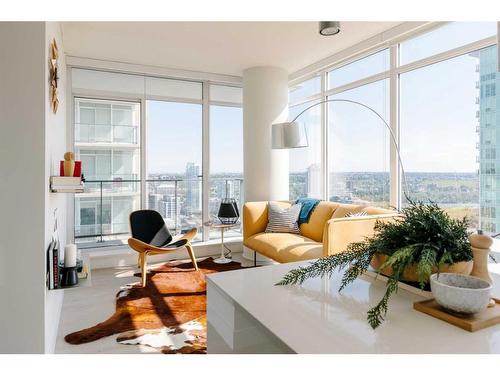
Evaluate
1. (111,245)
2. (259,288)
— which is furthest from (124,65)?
(259,288)

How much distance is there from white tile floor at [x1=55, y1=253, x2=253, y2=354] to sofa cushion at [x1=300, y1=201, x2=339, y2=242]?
2.05 m

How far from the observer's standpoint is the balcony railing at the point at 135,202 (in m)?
4.62

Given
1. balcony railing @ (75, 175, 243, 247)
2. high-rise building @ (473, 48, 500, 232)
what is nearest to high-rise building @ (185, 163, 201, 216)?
balcony railing @ (75, 175, 243, 247)

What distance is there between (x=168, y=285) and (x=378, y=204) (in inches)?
99.4

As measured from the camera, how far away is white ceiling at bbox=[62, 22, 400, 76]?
3.52 m

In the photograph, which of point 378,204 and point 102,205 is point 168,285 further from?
point 378,204

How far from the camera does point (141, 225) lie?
425 centimetres

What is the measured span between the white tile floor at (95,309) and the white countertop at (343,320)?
1.64 metres

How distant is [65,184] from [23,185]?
38 centimetres

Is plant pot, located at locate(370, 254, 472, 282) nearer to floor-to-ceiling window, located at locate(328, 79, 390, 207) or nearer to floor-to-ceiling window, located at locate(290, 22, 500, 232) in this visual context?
floor-to-ceiling window, located at locate(290, 22, 500, 232)

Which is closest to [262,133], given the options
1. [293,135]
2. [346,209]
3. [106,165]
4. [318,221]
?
[293,135]
